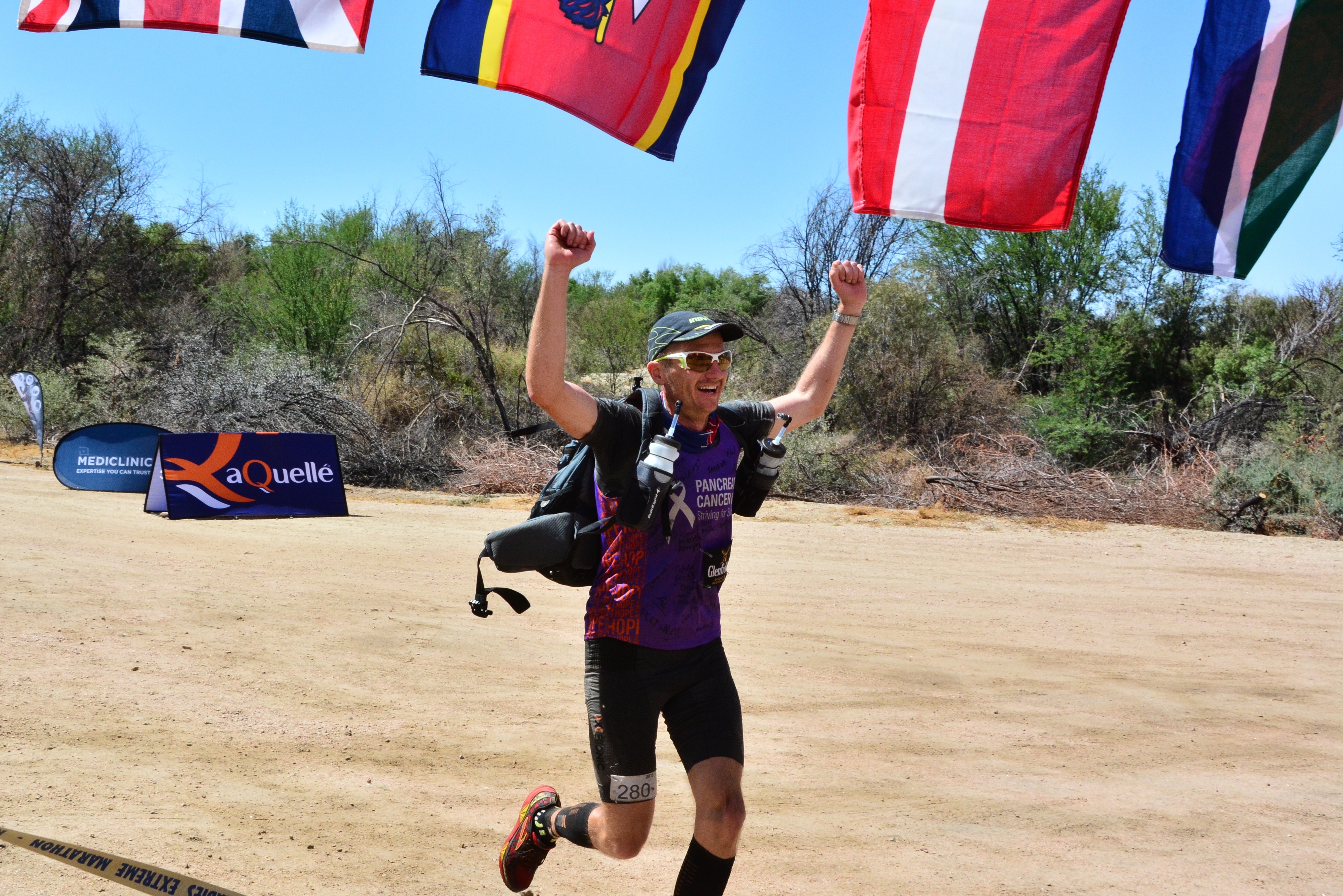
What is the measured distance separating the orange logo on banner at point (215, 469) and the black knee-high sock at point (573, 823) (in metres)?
12.0

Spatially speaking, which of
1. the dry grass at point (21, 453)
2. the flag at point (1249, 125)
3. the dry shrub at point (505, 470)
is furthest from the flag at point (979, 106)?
the dry grass at point (21, 453)

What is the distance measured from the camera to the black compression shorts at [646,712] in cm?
323

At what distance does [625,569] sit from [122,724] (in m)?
3.88

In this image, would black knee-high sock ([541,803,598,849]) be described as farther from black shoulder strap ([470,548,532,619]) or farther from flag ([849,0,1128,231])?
flag ([849,0,1128,231])

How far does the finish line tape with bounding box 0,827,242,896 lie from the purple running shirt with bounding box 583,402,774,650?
182 cm

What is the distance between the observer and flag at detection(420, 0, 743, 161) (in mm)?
4613

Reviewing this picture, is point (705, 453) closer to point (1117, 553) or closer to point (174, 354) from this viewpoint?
point (1117, 553)

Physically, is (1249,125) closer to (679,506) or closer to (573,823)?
(679,506)

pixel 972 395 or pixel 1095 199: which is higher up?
pixel 1095 199

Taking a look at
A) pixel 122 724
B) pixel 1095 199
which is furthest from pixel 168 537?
pixel 1095 199

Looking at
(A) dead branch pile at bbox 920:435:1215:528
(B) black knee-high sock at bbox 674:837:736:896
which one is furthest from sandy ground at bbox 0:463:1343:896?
(A) dead branch pile at bbox 920:435:1215:528

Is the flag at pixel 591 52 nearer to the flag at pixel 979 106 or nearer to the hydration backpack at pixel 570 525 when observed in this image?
the flag at pixel 979 106

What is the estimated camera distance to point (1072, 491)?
17844 millimetres

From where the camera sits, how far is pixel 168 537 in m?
12.1
